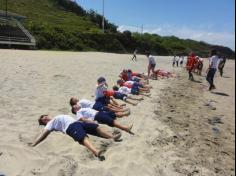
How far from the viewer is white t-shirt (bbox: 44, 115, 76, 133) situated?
7.22 meters

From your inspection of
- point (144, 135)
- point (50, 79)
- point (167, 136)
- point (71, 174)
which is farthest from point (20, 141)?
point (50, 79)

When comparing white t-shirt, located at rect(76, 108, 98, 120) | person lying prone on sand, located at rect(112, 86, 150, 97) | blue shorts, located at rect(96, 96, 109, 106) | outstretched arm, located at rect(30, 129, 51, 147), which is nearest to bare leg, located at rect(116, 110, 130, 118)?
blue shorts, located at rect(96, 96, 109, 106)

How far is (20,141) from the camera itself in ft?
22.5

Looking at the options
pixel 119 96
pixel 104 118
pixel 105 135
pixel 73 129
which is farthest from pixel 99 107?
pixel 119 96

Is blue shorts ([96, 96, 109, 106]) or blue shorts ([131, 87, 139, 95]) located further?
blue shorts ([131, 87, 139, 95])

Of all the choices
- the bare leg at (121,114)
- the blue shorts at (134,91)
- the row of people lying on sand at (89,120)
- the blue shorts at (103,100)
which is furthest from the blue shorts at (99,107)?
the blue shorts at (134,91)

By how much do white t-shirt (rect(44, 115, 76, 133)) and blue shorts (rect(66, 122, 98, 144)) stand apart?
119mm

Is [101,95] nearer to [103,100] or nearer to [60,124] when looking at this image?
[103,100]

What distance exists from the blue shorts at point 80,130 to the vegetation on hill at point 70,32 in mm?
25207

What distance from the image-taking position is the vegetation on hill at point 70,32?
4378 cm

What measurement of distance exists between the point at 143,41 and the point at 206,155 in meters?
62.5

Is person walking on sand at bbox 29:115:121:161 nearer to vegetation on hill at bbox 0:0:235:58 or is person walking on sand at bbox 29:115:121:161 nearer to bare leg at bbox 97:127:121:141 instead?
bare leg at bbox 97:127:121:141

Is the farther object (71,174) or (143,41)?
(143,41)

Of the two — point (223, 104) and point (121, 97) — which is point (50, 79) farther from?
point (223, 104)
